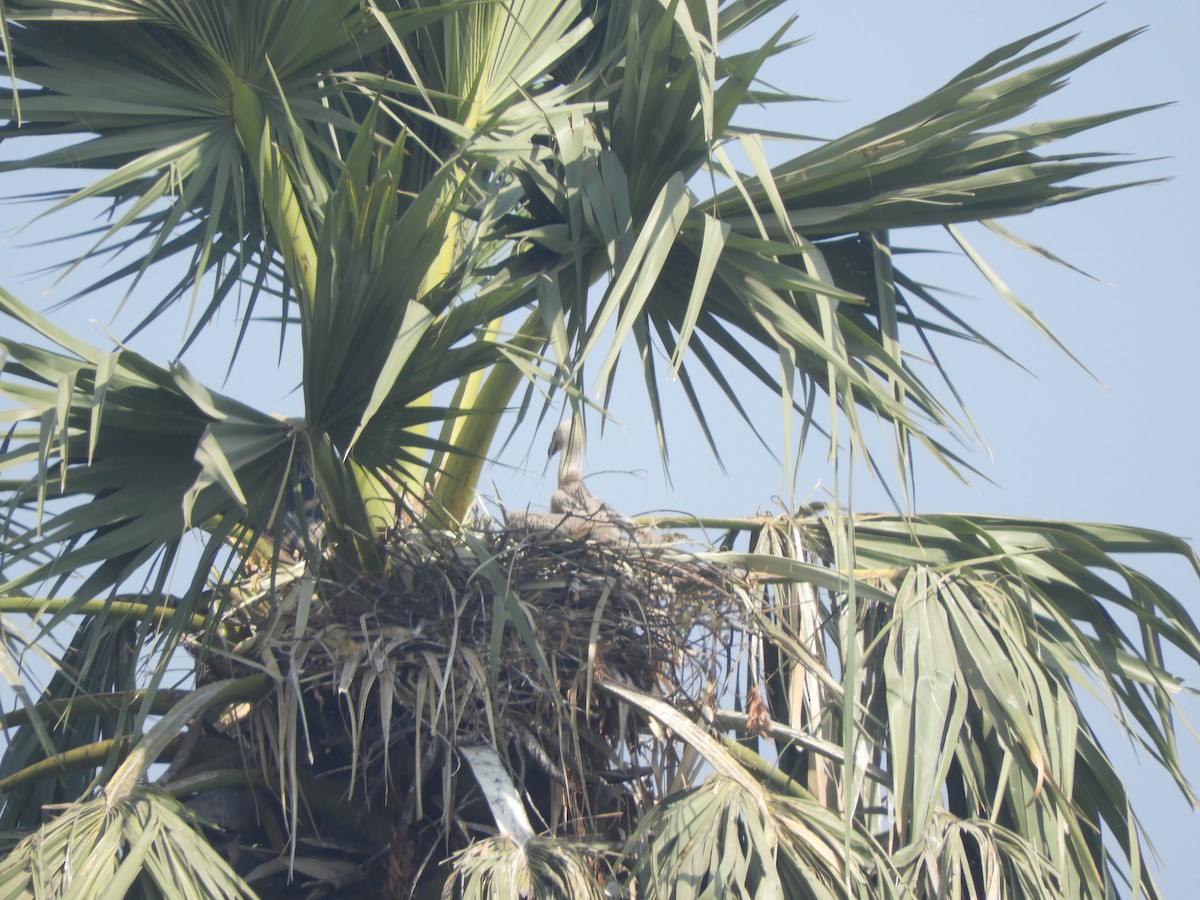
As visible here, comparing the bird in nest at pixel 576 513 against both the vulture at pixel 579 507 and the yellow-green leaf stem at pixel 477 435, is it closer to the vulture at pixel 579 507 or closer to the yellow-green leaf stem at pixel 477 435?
the vulture at pixel 579 507

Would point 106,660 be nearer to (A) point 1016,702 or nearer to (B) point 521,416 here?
(B) point 521,416

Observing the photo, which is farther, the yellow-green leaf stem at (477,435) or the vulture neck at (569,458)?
the vulture neck at (569,458)

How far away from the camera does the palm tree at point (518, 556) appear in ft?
12.4

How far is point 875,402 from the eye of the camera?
4.05 metres

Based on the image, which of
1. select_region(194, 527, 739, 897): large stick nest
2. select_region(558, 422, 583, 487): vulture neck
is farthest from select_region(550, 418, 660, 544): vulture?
select_region(194, 527, 739, 897): large stick nest

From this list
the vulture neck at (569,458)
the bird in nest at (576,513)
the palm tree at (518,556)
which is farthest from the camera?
the vulture neck at (569,458)

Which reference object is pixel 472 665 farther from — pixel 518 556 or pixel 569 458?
pixel 569 458

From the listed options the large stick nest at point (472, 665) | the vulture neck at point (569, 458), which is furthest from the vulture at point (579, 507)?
the large stick nest at point (472, 665)

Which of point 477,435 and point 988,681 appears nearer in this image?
point 988,681

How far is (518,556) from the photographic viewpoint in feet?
15.4

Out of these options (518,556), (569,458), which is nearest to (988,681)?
(518,556)

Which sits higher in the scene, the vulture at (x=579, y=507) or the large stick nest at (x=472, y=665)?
the vulture at (x=579, y=507)

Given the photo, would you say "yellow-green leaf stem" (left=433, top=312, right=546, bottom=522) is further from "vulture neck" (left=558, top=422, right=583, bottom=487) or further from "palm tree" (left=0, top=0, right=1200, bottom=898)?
"vulture neck" (left=558, top=422, right=583, bottom=487)

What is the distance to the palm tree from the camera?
378 centimetres
